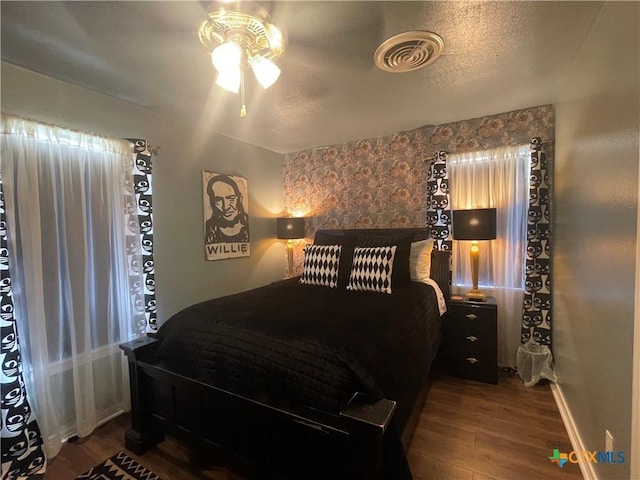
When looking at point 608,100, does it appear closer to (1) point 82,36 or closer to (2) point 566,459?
(2) point 566,459

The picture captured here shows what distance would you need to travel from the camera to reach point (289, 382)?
1341mm

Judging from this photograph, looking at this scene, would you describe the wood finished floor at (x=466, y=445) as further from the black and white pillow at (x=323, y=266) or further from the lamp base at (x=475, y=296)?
the black and white pillow at (x=323, y=266)

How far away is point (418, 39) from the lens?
1.52 metres

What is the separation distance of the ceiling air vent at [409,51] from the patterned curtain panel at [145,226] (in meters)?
1.87

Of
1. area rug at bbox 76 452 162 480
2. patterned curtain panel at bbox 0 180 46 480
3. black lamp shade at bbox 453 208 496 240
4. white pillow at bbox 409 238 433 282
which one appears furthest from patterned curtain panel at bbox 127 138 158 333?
black lamp shade at bbox 453 208 496 240

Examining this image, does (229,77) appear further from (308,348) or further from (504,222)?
A: (504,222)

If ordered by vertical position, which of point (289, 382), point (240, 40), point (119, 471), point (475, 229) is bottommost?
point (119, 471)

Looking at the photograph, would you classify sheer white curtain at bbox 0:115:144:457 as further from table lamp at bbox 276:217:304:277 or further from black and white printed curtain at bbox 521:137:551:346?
black and white printed curtain at bbox 521:137:551:346

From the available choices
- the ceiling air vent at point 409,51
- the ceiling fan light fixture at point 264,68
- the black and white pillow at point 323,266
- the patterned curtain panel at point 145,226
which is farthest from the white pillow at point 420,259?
the patterned curtain panel at point 145,226

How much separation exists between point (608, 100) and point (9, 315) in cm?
321

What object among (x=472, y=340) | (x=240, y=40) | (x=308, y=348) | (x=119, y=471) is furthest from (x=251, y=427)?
(x=472, y=340)

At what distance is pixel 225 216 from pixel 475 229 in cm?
245

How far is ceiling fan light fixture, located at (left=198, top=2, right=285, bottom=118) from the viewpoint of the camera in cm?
129

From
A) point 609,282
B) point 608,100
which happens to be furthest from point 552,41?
point 609,282
